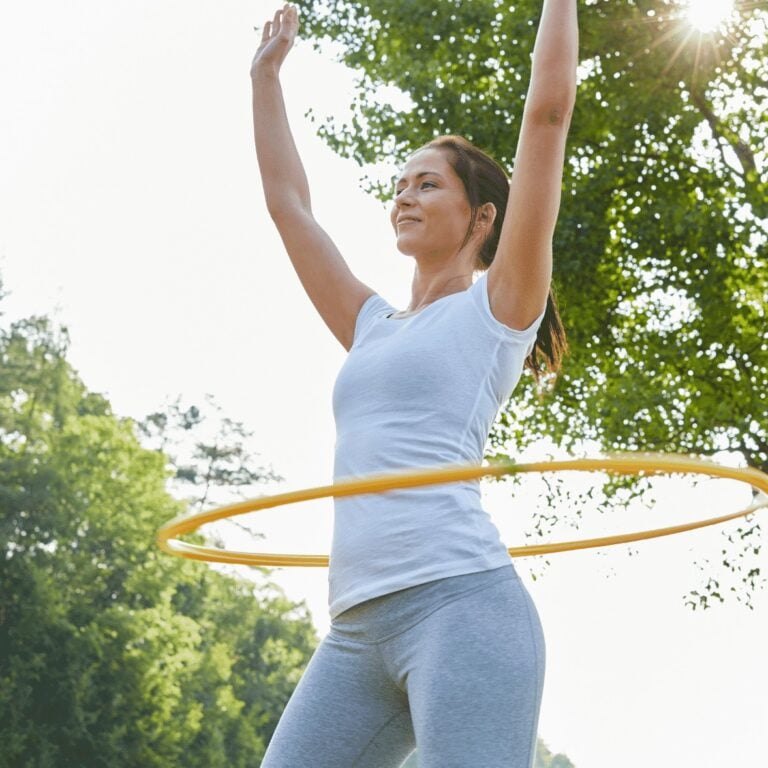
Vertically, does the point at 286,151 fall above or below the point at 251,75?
below

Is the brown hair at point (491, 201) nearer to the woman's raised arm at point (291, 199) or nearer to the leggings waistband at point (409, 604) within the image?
the woman's raised arm at point (291, 199)

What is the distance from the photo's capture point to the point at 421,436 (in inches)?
90.6

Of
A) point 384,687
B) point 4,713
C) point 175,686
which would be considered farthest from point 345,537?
point 175,686

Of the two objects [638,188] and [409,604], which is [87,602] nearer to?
[638,188]

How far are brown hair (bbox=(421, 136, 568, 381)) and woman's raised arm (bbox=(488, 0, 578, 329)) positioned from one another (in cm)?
42

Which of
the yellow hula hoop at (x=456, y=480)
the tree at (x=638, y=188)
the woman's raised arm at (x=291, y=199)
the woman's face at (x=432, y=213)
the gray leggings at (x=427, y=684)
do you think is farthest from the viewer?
the tree at (x=638, y=188)

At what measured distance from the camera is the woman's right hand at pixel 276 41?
3307 millimetres

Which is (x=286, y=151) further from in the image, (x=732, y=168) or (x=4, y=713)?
(x=4, y=713)

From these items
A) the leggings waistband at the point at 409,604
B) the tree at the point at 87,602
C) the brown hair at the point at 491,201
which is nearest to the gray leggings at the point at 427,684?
the leggings waistband at the point at 409,604

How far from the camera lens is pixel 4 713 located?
100 feet

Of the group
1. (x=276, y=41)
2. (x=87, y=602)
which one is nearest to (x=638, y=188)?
(x=276, y=41)

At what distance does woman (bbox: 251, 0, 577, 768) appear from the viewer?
6.77 ft

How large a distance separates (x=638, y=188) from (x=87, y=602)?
23938mm

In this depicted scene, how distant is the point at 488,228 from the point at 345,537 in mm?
914
